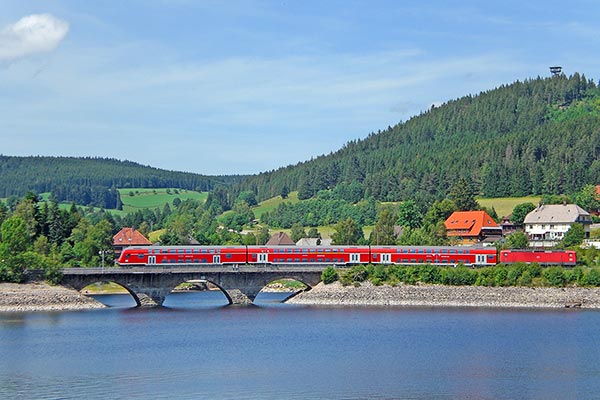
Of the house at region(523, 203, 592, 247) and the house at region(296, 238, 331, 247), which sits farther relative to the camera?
the house at region(296, 238, 331, 247)

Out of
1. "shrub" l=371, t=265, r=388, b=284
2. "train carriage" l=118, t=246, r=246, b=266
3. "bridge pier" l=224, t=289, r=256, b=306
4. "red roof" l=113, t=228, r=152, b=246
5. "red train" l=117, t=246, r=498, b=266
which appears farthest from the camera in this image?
"red roof" l=113, t=228, r=152, b=246

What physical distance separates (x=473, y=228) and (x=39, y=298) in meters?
64.5

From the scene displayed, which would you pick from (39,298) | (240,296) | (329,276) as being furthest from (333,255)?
(39,298)

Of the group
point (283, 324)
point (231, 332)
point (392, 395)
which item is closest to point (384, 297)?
point (283, 324)

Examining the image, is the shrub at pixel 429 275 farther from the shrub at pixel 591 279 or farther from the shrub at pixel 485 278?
the shrub at pixel 591 279

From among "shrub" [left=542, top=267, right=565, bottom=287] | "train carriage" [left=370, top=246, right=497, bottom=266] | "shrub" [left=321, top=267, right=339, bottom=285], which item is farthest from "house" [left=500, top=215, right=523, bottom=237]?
"shrub" [left=321, top=267, right=339, bottom=285]

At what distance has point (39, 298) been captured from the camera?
8594 centimetres

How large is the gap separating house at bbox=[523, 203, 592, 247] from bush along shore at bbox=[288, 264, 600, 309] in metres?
33.5

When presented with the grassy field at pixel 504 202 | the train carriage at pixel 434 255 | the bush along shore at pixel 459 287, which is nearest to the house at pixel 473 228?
the grassy field at pixel 504 202

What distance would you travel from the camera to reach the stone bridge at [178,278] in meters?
90.1

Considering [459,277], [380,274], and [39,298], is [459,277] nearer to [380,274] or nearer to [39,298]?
[380,274]

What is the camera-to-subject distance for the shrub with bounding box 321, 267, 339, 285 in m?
95.4

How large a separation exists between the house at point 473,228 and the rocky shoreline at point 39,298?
5788 centimetres

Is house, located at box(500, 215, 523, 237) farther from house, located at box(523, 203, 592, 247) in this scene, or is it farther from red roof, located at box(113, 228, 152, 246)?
red roof, located at box(113, 228, 152, 246)
